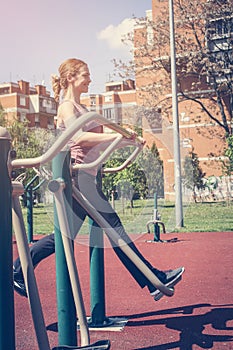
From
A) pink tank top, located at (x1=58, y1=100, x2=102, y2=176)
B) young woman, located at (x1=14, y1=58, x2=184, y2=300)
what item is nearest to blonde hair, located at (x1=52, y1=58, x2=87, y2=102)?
young woman, located at (x1=14, y1=58, x2=184, y2=300)

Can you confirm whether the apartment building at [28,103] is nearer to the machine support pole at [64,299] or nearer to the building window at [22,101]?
the building window at [22,101]

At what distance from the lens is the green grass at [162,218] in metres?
2.76

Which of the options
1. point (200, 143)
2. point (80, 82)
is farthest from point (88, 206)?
point (200, 143)

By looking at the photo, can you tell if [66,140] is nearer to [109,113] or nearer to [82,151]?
[109,113]

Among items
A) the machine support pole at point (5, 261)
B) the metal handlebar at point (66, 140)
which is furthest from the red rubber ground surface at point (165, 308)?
the machine support pole at point (5, 261)

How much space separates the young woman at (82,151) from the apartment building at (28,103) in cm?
3970

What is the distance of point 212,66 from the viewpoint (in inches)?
673

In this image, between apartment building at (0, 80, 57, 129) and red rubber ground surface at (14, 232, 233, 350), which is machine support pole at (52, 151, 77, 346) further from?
apartment building at (0, 80, 57, 129)

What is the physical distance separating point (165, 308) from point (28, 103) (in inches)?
1719

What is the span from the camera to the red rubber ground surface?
8.63 feet

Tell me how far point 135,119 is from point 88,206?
1.70 ft

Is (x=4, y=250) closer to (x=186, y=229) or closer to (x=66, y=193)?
(x=66, y=193)

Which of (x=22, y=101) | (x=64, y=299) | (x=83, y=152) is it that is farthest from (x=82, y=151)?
(x=22, y=101)

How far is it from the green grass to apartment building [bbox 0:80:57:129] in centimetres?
2866
